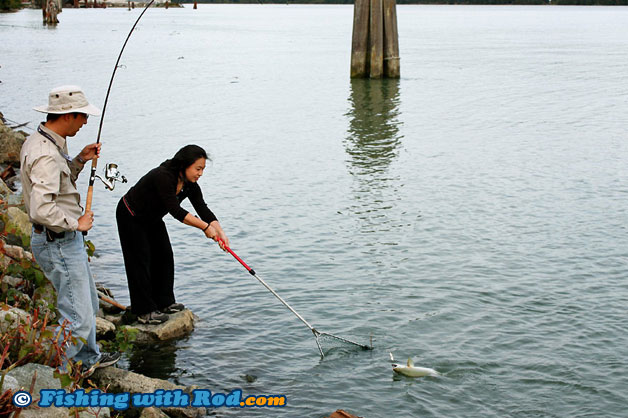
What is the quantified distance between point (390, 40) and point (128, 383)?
25.1m

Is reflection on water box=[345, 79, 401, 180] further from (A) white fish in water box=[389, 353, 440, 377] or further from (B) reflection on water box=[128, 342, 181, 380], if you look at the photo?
(B) reflection on water box=[128, 342, 181, 380]

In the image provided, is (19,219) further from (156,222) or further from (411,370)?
(411,370)

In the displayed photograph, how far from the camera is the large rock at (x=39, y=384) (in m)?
5.30

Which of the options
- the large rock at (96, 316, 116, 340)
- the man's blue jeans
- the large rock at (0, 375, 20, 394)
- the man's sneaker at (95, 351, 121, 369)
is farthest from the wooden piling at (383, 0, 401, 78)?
the large rock at (0, 375, 20, 394)

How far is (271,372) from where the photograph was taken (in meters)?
7.91

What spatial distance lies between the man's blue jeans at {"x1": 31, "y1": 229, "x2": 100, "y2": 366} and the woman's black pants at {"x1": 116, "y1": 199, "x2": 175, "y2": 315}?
1601mm

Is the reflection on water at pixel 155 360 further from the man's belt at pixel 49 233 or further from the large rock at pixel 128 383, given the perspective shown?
the man's belt at pixel 49 233

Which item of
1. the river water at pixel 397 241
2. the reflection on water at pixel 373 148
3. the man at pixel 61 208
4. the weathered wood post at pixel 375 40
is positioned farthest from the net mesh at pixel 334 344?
the weathered wood post at pixel 375 40

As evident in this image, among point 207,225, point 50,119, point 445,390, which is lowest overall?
point 445,390

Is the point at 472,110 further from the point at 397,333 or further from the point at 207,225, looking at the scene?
the point at 207,225

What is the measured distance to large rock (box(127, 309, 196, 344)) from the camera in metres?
8.20

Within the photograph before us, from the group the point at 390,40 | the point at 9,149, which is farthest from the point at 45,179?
the point at 390,40

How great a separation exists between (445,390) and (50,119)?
4.48 metres

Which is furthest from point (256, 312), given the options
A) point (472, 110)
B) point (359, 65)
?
point (359, 65)
